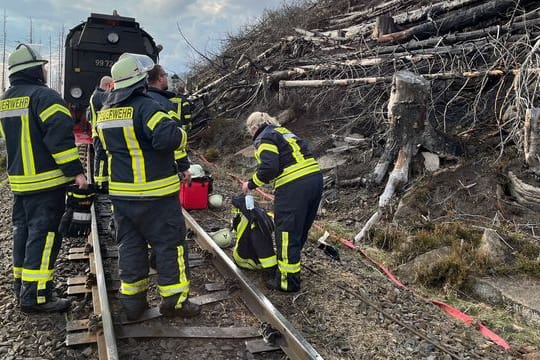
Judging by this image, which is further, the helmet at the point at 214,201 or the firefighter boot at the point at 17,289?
the helmet at the point at 214,201

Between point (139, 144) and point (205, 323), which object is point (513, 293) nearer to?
point (205, 323)

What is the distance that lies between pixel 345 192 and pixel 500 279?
3.28 m

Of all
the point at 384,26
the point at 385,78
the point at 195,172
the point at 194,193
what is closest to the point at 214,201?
the point at 194,193

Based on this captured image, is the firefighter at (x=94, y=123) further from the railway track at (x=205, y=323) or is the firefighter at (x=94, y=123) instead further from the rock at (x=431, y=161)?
the rock at (x=431, y=161)

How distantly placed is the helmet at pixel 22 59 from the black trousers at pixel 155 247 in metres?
1.43

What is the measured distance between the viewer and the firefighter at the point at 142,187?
12.2 ft

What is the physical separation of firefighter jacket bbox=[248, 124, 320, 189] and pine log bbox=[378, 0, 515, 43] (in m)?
6.03

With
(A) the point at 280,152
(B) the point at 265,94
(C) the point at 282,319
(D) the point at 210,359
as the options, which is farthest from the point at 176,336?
(B) the point at 265,94

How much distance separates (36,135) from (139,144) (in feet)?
3.48

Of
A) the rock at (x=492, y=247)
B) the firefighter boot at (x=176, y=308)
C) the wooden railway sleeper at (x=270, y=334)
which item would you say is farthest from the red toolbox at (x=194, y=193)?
the rock at (x=492, y=247)

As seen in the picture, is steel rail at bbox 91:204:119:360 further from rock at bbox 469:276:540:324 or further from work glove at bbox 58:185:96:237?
rock at bbox 469:276:540:324

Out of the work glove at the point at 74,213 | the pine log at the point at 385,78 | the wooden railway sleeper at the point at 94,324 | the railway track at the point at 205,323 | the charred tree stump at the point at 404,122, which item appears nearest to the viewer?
the railway track at the point at 205,323

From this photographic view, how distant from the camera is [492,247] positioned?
549 cm

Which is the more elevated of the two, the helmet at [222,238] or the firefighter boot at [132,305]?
the helmet at [222,238]
